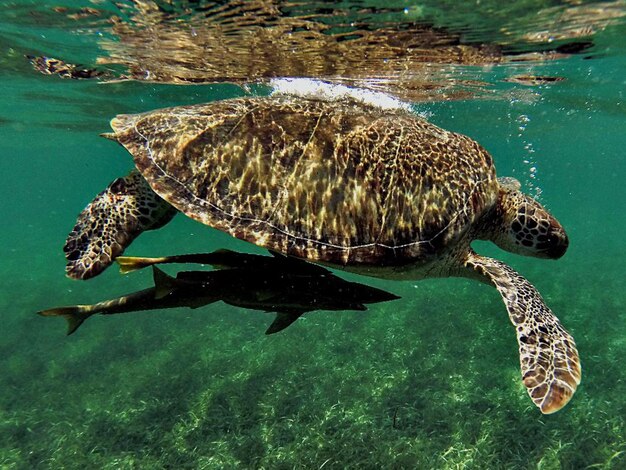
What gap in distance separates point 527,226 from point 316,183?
3.03 metres

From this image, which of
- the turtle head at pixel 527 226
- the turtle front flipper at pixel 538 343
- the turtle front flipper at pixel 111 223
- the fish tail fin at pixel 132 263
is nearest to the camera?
the turtle front flipper at pixel 538 343

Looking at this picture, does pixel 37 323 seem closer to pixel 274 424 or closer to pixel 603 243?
pixel 274 424

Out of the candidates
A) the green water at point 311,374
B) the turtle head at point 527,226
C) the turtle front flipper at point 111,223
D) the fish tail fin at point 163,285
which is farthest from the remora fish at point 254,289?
the green water at point 311,374

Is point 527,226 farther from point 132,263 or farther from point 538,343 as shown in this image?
point 132,263

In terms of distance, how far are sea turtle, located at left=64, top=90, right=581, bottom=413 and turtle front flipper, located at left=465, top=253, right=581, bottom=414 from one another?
14 millimetres

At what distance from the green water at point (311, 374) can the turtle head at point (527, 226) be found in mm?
3890

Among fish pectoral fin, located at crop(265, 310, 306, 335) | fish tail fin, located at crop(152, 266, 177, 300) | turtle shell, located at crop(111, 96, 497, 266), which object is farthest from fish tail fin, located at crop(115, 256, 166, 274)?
fish pectoral fin, located at crop(265, 310, 306, 335)

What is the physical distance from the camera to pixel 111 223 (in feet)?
15.8

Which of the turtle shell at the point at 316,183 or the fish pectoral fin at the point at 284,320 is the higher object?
the turtle shell at the point at 316,183

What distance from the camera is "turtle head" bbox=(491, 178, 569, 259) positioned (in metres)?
5.37

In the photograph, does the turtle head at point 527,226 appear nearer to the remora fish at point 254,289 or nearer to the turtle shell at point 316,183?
the turtle shell at point 316,183

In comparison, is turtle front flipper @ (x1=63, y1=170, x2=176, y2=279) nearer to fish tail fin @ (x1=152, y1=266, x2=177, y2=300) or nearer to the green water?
fish tail fin @ (x1=152, y1=266, x2=177, y2=300)

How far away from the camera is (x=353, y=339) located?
11.6 m

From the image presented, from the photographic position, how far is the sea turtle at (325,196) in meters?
4.24
